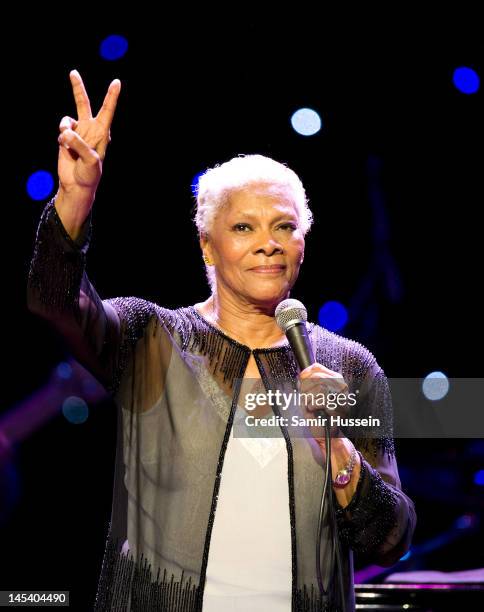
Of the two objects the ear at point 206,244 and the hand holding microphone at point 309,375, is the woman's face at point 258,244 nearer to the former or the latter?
the ear at point 206,244

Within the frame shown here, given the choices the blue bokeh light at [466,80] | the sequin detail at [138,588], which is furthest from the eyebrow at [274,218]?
the blue bokeh light at [466,80]

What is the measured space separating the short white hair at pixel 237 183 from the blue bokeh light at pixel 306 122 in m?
1.34

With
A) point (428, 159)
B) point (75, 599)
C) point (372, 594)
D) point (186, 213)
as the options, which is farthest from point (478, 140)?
point (75, 599)

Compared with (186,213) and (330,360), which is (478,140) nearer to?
(186,213)

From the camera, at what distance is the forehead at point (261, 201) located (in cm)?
182

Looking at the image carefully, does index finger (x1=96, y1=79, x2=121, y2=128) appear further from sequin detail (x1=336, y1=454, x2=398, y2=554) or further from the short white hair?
sequin detail (x1=336, y1=454, x2=398, y2=554)

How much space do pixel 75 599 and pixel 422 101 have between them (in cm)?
247

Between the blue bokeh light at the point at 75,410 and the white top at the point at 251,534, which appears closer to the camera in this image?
the white top at the point at 251,534

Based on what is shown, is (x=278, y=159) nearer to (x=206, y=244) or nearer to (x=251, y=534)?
(x=206, y=244)

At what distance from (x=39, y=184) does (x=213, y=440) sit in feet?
5.47

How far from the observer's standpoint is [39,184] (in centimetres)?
292

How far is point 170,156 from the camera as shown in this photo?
3127mm

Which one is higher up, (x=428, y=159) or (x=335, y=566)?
(x=428, y=159)

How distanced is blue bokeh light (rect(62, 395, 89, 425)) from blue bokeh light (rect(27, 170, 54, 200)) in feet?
2.64
